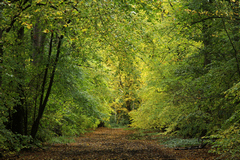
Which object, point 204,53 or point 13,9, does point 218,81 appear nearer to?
point 204,53

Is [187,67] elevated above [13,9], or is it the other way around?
[13,9]

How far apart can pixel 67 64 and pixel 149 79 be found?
8.54m

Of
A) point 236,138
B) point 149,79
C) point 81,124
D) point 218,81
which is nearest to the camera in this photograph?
point 236,138

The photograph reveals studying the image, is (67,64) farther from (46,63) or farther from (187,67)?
(187,67)

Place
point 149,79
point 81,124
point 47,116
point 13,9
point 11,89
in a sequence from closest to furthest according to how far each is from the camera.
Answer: point 13,9
point 11,89
point 47,116
point 149,79
point 81,124

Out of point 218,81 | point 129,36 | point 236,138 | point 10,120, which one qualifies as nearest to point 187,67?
point 218,81

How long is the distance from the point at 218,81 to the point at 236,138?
2723 millimetres

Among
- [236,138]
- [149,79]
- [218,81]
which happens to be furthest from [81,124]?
[236,138]

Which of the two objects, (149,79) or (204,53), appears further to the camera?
(149,79)

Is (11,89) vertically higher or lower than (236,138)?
higher

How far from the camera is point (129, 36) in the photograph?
7559 mm

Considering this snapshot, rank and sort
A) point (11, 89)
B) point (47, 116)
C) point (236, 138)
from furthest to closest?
point (47, 116), point (11, 89), point (236, 138)

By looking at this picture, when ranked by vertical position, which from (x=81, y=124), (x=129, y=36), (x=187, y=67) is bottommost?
(x=81, y=124)

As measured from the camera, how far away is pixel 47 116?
923 cm
